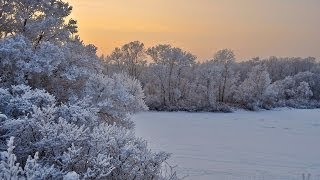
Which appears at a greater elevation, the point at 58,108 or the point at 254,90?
the point at 254,90

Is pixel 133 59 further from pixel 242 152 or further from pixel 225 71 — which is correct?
pixel 242 152

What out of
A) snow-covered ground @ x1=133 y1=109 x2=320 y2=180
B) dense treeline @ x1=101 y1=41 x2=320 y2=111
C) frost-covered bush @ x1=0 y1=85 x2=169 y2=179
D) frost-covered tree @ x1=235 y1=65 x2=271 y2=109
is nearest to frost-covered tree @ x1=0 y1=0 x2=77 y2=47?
frost-covered bush @ x1=0 y1=85 x2=169 y2=179

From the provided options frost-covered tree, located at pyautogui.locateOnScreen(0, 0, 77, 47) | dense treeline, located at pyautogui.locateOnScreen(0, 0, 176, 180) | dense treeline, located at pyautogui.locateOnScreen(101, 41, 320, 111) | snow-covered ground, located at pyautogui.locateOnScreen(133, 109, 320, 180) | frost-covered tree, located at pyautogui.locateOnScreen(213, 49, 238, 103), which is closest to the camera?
dense treeline, located at pyautogui.locateOnScreen(0, 0, 176, 180)

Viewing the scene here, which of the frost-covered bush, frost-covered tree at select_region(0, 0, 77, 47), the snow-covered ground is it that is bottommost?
the snow-covered ground

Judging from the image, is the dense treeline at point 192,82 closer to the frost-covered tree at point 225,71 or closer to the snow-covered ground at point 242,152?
the frost-covered tree at point 225,71

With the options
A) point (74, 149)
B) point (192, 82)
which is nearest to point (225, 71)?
point (192, 82)

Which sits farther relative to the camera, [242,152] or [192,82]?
[192,82]

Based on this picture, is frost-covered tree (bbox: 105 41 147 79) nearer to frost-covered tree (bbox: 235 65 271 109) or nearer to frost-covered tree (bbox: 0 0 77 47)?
frost-covered tree (bbox: 235 65 271 109)

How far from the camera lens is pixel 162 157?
28.2ft

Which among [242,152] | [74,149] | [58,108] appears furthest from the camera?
[242,152]

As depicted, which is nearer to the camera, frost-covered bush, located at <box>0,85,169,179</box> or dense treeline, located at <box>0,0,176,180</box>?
frost-covered bush, located at <box>0,85,169,179</box>

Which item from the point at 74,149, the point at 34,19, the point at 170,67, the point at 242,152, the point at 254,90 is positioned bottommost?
the point at 242,152

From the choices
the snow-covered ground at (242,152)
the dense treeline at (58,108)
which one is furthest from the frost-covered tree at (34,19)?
the snow-covered ground at (242,152)

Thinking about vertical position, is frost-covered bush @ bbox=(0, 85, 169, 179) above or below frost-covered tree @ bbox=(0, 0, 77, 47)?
below
